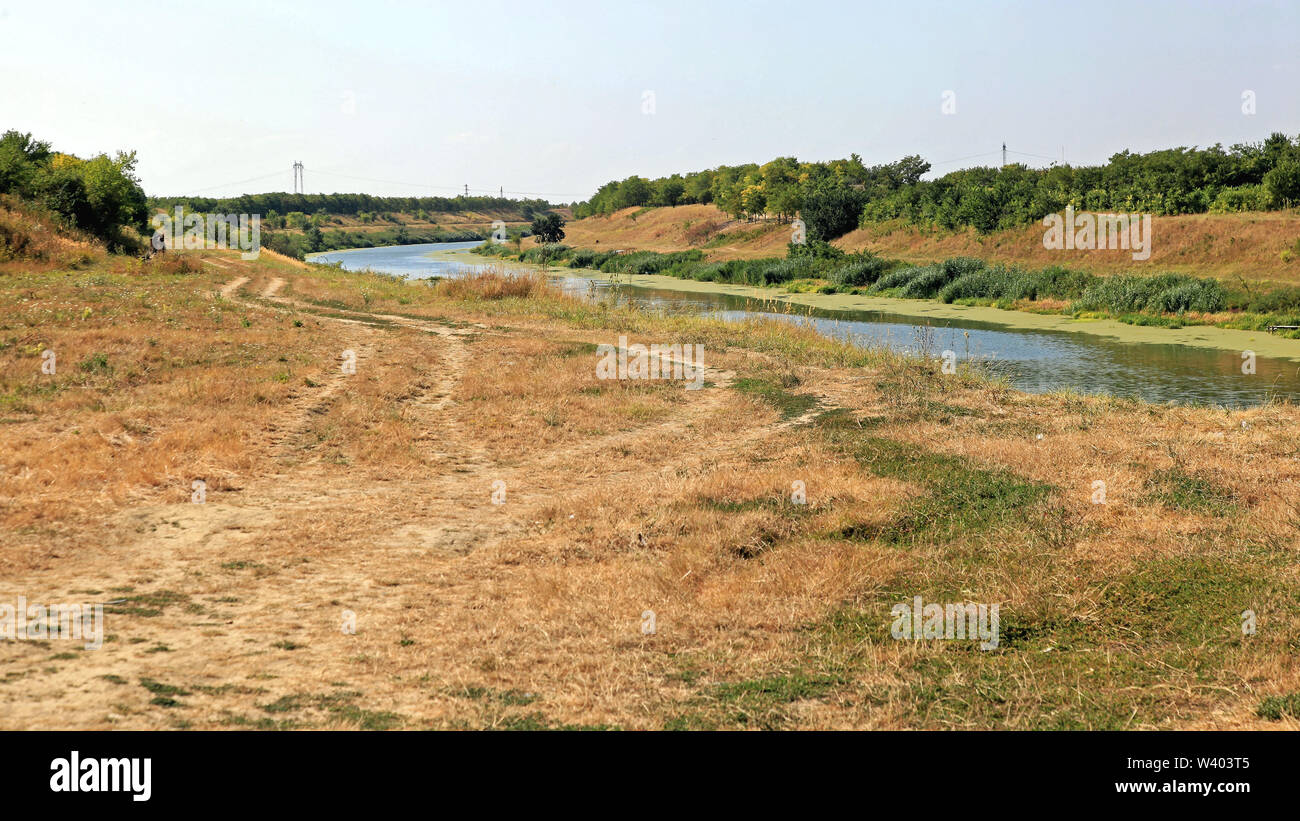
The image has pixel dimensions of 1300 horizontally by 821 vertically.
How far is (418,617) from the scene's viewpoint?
24.0ft

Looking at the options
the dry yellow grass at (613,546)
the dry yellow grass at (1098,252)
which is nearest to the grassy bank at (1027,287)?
the dry yellow grass at (1098,252)

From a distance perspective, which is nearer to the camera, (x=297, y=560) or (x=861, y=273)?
(x=297, y=560)

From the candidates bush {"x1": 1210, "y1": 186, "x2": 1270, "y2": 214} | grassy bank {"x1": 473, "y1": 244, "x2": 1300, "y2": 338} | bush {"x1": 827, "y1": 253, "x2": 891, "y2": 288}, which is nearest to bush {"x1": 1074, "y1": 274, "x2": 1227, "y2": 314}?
grassy bank {"x1": 473, "y1": 244, "x2": 1300, "y2": 338}

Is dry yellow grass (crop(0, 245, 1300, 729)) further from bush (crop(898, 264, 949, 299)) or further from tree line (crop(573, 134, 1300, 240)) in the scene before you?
tree line (crop(573, 134, 1300, 240))

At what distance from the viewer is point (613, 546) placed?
9.08m

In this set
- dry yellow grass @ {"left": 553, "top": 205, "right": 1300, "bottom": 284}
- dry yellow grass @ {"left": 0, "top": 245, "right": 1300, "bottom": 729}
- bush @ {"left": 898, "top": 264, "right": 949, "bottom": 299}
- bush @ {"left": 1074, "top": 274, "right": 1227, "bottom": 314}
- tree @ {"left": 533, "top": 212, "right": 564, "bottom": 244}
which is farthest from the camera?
tree @ {"left": 533, "top": 212, "right": 564, "bottom": 244}

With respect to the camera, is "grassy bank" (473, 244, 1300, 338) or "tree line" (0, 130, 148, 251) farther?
"tree line" (0, 130, 148, 251)

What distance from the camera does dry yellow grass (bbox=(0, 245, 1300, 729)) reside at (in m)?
5.79

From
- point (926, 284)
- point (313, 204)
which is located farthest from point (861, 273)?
point (313, 204)

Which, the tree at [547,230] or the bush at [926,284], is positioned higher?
the tree at [547,230]

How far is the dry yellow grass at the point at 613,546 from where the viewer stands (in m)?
5.79

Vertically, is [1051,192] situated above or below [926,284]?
above

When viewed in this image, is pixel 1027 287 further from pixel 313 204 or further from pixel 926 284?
pixel 313 204

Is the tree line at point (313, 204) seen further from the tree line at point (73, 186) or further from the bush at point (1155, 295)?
the bush at point (1155, 295)
